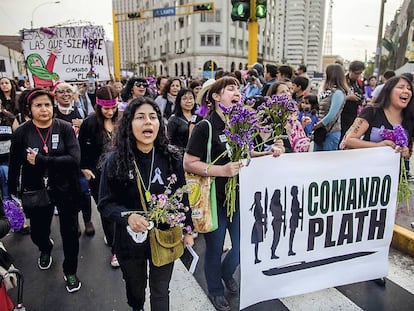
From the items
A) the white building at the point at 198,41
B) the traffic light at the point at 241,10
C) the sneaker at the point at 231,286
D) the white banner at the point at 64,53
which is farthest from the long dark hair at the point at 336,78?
the white building at the point at 198,41

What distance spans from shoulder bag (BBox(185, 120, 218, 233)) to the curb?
8.35 feet

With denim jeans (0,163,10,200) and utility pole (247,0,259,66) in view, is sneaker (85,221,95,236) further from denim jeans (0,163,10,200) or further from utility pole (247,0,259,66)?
utility pole (247,0,259,66)

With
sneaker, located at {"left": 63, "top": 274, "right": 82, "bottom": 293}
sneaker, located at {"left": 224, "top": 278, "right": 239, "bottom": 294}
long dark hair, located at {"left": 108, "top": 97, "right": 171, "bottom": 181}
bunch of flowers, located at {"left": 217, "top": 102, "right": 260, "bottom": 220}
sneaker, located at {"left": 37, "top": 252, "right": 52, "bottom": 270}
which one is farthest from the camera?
sneaker, located at {"left": 37, "top": 252, "right": 52, "bottom": 270}

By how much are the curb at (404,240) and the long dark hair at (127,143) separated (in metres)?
→ 3.12

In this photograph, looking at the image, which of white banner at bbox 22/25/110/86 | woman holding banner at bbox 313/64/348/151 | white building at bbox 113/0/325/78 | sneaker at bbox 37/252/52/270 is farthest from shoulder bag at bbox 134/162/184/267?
white building at bbox 113/0/325/78

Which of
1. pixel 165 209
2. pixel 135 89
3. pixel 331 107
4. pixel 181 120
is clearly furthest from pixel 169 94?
pixel 165 209

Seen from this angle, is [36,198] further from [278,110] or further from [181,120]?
[278,110]

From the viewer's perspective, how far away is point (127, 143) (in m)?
2.33

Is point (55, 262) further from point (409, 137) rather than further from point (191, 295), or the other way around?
point (409, 137)

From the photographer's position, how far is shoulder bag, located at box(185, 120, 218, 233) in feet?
8.80

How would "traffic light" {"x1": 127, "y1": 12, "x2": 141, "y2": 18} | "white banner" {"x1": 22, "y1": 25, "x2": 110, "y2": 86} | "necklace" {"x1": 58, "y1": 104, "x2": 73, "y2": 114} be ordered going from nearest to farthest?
1. "necklace" {"x1": 58, "y1": 104, "x2": 73, "y2": 114}
2. "white banner" {"x1": 22, "y1": 25, "x2": 110, "y2": 86}
3. "traffic light" {"x1": 127, "y1": 12, "x2": 141, "y2": 18}

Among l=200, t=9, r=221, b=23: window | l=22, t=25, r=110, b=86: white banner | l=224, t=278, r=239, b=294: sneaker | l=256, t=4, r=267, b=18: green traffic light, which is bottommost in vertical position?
l=224, t=278, r=239, b=294: sneaker

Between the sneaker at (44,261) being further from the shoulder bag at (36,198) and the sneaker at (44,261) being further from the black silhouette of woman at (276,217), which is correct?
the black silhouette of woman at (276,217)

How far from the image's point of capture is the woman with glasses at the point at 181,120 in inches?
188
